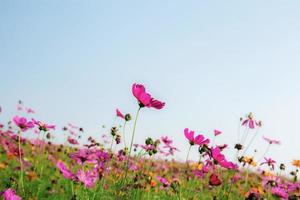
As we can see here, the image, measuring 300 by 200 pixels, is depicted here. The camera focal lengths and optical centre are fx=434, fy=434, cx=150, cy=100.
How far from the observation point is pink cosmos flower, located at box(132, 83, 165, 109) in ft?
9.11

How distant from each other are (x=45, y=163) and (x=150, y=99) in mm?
5026

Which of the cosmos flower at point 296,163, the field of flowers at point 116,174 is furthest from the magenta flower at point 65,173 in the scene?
Answer: the cosmos flower at point 296,163

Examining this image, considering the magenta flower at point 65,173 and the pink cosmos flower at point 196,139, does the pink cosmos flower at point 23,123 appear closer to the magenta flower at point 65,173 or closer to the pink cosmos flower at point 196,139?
the magenta flower at point 65,173

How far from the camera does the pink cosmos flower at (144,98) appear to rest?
278cm

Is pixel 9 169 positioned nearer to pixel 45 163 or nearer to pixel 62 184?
pixel 62 184

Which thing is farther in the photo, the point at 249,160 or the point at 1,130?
the point at 1,130

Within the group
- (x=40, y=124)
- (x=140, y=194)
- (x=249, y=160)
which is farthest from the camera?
(x=249, y=160)

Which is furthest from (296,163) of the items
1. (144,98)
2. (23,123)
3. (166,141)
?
(23,123)

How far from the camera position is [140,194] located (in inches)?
183

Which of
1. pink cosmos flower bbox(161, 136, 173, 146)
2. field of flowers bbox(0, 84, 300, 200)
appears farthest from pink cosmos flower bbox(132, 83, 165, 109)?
pink cosmos flower bbox(161, 136, 173, 146)

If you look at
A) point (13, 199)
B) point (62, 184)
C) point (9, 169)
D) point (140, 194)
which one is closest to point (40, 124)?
point (13, 199)

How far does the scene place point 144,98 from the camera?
2.77 m

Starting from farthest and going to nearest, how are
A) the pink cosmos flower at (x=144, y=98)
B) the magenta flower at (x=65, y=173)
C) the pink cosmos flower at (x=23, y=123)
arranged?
the pink cosmos flower at (x=23, y=123) < the magenta flower at (x=65, y=173) < the pink cosmos flower at (x=144, y=98)

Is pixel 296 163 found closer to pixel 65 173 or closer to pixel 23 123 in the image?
pixel 65 173
